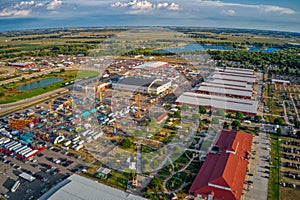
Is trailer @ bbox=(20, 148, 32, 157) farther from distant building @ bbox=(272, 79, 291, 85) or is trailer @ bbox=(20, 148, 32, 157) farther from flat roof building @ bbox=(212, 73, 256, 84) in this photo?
distant building @ bbox=(272, 79, 291, 85)

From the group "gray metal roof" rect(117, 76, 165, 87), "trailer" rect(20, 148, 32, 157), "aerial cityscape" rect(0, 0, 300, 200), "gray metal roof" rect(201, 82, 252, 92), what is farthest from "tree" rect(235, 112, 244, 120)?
"trailer" rect(20, 148, 32, 157)

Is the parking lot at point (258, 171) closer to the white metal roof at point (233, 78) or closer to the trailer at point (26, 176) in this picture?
the trailer at point (26, 176)

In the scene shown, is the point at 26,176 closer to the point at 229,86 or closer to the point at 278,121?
the point at 278,121

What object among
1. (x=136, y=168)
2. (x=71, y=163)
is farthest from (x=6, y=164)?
(x=136, y=168)

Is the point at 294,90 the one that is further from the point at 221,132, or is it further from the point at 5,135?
the point at 5,135

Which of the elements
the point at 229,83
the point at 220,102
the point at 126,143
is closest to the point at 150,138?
the point at 126,143

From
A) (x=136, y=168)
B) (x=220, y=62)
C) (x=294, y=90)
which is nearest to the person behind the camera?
(x=136, y=168)

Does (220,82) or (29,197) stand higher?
(220,82)
